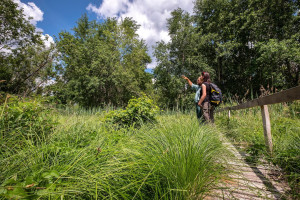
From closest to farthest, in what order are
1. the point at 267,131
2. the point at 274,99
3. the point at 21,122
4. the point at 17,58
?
the point at 274,99
the point at 21,122
the point at 267,131
the point at 17,58

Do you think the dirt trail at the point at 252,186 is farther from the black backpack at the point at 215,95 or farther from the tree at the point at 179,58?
the tree at the point at 179,58

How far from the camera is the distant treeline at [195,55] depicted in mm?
13094

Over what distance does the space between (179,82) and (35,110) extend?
49.1 feet

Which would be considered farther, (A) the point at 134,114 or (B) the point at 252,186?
(A) the point at 134,114

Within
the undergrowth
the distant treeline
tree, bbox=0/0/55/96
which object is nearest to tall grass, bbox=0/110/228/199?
the undergrowth

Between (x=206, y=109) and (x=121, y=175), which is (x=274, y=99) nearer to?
(x=206, y=109)

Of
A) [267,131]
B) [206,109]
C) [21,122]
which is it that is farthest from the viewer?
[206,109]

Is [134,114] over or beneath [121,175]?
over

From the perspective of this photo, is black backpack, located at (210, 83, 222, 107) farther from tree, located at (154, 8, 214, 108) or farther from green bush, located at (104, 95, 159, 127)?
tree, located at (154, 8, 214, 108)

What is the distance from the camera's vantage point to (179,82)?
623 inches

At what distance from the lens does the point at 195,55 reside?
1770 centimetres

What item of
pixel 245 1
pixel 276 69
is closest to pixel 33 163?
pixel 276 69

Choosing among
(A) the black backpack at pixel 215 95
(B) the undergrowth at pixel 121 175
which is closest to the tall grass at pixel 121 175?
(B) the undergrowth at pixel 121 175

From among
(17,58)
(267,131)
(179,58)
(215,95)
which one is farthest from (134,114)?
(179,58)
